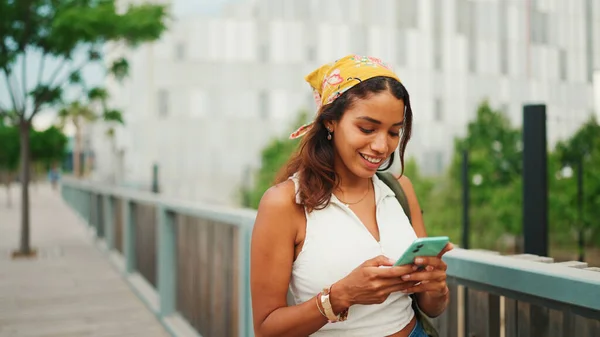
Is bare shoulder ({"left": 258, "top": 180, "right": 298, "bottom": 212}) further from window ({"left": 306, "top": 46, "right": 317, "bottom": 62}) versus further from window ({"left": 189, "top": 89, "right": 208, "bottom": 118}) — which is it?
window ({"left": 306, "top": 46, "right": 317, "bottom": 62})

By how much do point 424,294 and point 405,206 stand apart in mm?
285

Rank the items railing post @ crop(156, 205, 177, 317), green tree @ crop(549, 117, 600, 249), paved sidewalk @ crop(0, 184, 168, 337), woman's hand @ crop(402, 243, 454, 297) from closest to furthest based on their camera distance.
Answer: woman's hand @ crop(402, 243, 454, 297) < railing post @ crop(156, 205, 177, 317) < paved sidewalk @ crop(0, 184, 168, 337) < green tree @ crop(549, 117, 600, 249)

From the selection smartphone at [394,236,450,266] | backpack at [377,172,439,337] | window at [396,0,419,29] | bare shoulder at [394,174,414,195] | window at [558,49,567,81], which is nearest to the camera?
smartphone at [394,236,450,266]

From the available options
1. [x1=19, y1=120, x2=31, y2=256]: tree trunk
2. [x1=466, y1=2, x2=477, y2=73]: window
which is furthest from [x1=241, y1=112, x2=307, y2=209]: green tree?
[x1=466, y1=2, x2=477, y2=73]: window

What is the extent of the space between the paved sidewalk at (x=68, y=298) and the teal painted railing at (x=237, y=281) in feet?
0.73

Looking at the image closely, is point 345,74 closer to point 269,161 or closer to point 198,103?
point 269,161

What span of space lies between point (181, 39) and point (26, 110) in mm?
19212

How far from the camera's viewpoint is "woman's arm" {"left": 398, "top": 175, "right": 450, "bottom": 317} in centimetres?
204

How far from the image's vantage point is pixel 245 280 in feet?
11.7

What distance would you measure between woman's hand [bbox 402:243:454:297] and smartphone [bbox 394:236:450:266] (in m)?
0.02

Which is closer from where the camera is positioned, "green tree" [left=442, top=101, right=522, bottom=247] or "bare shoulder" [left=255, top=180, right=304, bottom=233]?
"bare shoulder" [left=255, top=180, right=304, bottom=233]

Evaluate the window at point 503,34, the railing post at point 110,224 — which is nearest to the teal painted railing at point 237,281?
the railing post at point 110,224

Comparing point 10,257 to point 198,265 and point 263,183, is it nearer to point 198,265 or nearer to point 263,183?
point 198,265

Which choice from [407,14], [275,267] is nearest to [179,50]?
[407,14]
